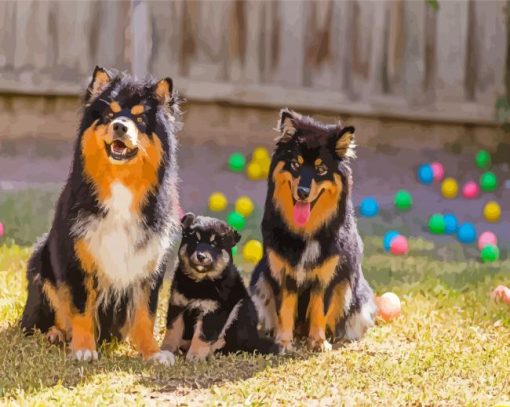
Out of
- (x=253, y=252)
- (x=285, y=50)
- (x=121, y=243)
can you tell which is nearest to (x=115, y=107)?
(x=121, y=243)

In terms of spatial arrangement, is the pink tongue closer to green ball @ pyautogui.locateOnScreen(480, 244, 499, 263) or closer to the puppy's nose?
the puppy's nose

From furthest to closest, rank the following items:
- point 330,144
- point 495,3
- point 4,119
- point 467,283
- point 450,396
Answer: point 495,3 < point 4,119 < point 467,283 < point 330,144 < point 450,396

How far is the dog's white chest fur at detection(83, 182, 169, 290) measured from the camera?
4.73 metres

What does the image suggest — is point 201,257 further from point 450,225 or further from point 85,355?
point 450,225

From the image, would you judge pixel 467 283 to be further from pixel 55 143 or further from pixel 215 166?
pixel 55 143

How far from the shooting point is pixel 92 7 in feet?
29.0

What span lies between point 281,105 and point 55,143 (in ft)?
6.46

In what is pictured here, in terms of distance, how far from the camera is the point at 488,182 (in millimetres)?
8844

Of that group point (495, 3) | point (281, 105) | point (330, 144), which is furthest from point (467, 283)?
point (495, 3)

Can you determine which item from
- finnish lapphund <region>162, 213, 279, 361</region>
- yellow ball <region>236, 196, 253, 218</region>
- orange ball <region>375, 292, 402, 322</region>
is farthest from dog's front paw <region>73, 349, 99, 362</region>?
yellow ball <region>236, 196, 253, 218</region>

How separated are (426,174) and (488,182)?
0.54 metres

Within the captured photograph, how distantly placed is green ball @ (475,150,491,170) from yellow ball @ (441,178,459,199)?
1.28 ft

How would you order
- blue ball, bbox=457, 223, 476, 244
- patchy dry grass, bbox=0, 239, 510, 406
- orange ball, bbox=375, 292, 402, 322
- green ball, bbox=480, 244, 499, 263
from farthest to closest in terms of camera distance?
blue ball, bbox=457, 223, 476, 244, green ball, bbox=480, 244, 499, 263, orange ball, bbox=375, 292, 402, 322, patchy dry grass, bbox=0, 239, 510, 406

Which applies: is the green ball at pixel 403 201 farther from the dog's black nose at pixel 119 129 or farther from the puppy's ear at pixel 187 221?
the dog's black nose at pixel 119 129
